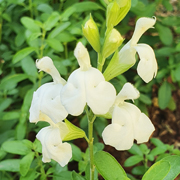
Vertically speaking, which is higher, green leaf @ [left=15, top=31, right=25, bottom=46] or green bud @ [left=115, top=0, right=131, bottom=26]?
green bud @ [left=115, top=0, right=131, bottom=26]

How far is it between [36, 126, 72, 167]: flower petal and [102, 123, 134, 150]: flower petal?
14cm

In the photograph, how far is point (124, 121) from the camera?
671 millimetres

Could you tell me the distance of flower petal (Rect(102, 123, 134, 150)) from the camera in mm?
664

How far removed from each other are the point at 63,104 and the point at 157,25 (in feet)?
4.17

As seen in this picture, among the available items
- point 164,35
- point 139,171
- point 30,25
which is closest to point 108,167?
point 139,171

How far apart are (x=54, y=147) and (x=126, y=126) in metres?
0.21

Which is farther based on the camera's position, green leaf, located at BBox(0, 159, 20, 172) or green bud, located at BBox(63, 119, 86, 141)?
green leaf, located at BBox(0, 159, 20, 172)

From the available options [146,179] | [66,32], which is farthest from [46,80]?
[146,179]

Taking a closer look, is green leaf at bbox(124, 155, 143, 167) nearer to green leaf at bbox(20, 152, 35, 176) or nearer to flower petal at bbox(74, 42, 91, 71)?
green leaf at bbox(20, 152, 35, 176)

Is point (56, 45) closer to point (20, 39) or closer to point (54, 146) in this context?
point (20, 39)

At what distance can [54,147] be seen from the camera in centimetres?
71

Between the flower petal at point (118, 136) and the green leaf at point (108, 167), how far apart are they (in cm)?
14

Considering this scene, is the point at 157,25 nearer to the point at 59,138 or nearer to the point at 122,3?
the point at 122,3

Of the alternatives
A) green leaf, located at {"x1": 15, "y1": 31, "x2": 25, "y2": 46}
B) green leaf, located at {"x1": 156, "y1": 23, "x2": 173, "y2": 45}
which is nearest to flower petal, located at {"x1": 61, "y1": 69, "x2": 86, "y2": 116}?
green leaf, located at {"x1": 15, "y1": 31, "x2": 25, "y2": 46}
